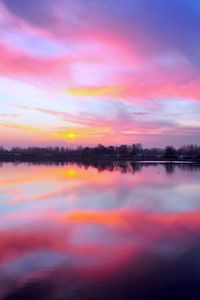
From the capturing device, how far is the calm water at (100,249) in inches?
298

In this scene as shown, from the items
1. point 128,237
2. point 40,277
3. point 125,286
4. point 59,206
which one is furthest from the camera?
point 59,206

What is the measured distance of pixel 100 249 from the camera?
1074 centimetres

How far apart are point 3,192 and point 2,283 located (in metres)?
16.5

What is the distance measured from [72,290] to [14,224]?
6.99 meters

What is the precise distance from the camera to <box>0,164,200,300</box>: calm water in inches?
298

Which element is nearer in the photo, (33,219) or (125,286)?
(125,286)

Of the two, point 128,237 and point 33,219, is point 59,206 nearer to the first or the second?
point 33,219

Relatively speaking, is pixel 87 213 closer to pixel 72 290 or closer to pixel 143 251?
pixel 143 251

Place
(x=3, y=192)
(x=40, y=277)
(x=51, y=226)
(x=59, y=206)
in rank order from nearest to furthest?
(x=40, y=277), (x=51, y=226), (x=59, y=206), (x=3, y=192)

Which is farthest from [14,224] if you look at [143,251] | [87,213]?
[143,251]

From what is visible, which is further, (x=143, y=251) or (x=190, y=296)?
(x=143, y=251)

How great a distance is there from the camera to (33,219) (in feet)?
49.6

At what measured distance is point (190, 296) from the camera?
7.14 metres

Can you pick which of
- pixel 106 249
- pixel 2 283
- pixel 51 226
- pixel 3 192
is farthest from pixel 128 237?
pixel 3 192
